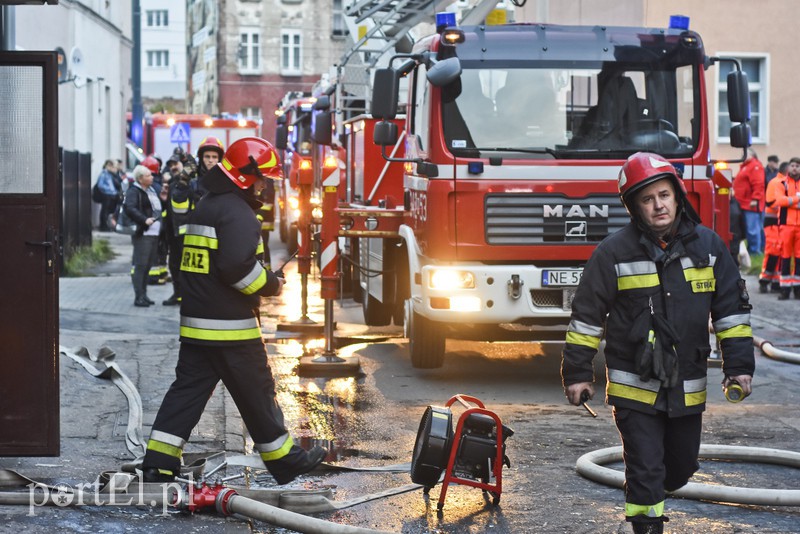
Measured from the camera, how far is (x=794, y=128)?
26.8m

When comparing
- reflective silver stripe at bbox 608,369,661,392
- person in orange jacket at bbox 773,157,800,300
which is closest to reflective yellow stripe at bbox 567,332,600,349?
reflective silver stripe at bbox 608,369,661,392

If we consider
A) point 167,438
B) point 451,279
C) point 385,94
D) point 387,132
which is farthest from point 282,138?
point 167,438

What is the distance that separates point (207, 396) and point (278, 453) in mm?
456

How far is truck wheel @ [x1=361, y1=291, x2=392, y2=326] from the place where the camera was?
1359 cm

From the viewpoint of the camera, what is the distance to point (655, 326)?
528 centimetres

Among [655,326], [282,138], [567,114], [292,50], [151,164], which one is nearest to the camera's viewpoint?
[655,326]

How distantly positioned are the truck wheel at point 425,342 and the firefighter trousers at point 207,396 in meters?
4.14

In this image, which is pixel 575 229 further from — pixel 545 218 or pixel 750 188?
pixel 750 188

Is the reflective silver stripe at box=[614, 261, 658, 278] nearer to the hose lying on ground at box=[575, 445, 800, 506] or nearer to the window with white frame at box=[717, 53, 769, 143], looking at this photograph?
the hose lying on ground at box=[575, 445, 800, 506]

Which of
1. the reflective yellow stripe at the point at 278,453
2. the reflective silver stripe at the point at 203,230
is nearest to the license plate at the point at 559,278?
the reflective yellow stripe at the point at 278,453

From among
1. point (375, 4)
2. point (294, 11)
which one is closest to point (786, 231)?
point (375, 4)

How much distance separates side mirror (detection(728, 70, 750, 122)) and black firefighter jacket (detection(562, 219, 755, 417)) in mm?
5158

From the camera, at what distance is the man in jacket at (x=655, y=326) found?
5.29 meters

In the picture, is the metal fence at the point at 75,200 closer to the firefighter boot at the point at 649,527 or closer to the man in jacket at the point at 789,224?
the man in jacket at the point at 789,224
